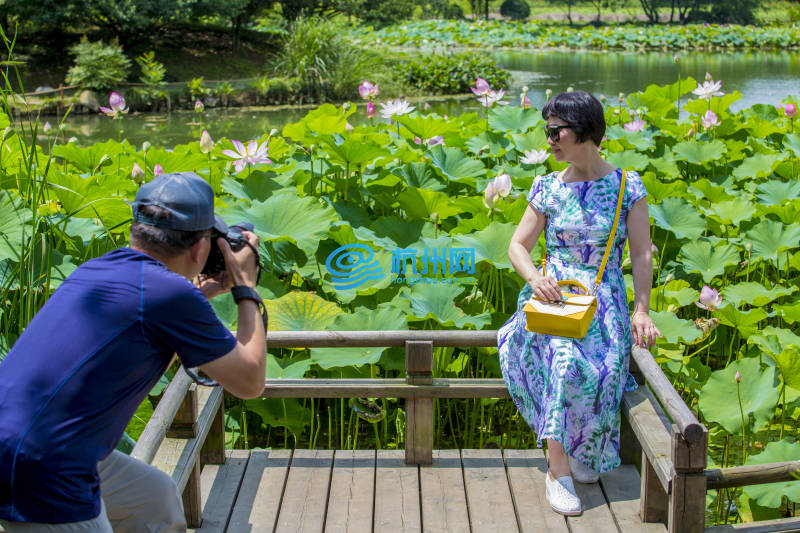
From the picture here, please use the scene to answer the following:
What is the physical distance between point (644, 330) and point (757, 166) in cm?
275

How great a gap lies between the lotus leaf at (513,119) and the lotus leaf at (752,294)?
1843 millimetres

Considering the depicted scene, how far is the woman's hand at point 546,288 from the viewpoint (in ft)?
7.00

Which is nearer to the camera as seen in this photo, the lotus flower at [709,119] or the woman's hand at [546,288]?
the woman's hand at [546,288]

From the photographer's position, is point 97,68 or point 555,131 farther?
point 97,68

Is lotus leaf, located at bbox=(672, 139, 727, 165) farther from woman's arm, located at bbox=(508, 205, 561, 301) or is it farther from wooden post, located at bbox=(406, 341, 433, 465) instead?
wooden post, located at bbox=(406, 341, 433, 465)

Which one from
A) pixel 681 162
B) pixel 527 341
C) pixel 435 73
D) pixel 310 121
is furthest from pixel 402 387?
pixel 435 73

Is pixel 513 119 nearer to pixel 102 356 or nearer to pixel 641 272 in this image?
pixel 641 272

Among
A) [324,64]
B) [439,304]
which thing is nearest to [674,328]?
[439,304]

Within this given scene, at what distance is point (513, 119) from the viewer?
15.7 feet

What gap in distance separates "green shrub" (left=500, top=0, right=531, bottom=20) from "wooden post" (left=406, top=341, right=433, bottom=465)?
38.1 m

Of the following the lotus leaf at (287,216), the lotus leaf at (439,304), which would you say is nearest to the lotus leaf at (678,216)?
the lotus leaf at (439,304)

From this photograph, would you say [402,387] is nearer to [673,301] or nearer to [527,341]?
[527,341]

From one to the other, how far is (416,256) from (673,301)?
3.26 ft

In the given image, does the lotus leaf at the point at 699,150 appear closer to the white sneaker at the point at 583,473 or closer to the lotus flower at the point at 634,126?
the lotus flower at the point at 634,126
